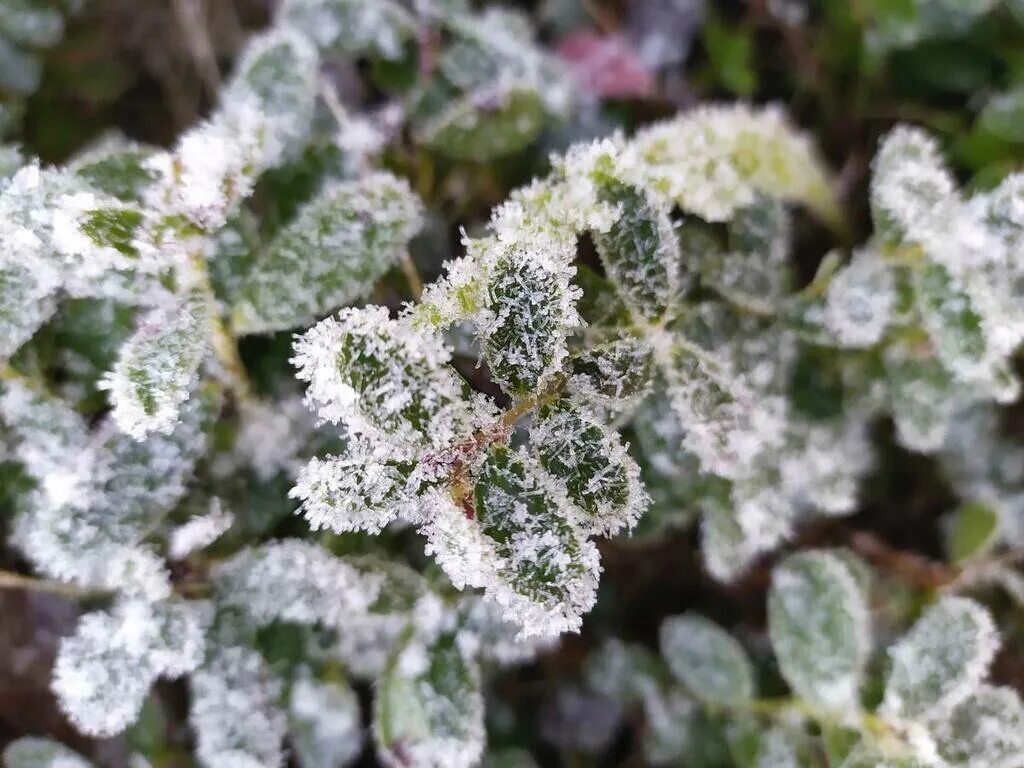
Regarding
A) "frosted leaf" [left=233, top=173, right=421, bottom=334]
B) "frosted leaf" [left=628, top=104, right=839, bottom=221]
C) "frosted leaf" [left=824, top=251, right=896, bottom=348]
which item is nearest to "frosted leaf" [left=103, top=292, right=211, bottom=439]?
"frosted leaf" [left=233, top=173, right=421, bottom=334]

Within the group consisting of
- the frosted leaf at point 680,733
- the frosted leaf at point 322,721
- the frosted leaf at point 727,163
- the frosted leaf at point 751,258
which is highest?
the frosted leaf at point 727,163

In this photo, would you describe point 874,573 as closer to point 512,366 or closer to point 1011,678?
point 1011,678

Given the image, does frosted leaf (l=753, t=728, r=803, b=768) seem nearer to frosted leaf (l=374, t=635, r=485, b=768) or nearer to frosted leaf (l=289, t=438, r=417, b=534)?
frosted leaf (l=374, t=635, r=485, b=768)

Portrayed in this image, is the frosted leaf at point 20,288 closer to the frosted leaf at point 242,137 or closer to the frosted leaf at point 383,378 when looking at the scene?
the frosted leaf at point 242,137

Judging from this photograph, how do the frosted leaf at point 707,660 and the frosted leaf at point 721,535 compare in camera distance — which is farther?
the frosted leaf at point 707,660

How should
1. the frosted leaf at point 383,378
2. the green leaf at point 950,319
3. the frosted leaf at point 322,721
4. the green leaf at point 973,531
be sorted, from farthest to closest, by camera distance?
the green leaf at point 973,531 < the frosted leaf at point 322,721 < the green leaf at point 950,319 < the frosted leaf at point 383,378

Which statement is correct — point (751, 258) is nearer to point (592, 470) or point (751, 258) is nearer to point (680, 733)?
point (592, 470)

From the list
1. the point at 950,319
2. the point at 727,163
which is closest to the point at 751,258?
the point at 727,163

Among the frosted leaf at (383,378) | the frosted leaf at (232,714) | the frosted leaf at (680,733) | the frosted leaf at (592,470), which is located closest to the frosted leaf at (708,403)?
the frosted leaf at (592,470)
